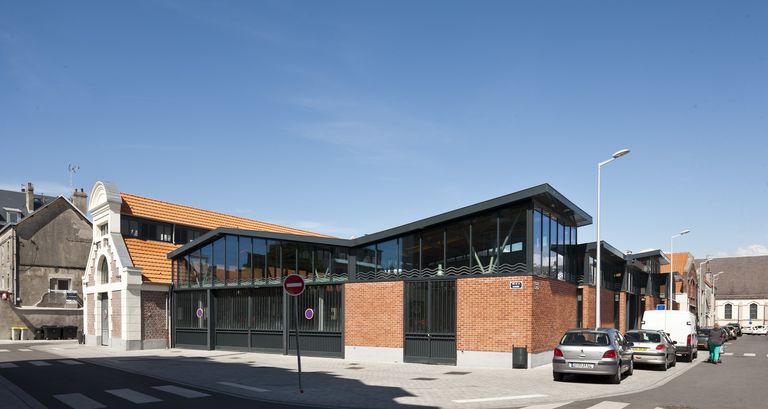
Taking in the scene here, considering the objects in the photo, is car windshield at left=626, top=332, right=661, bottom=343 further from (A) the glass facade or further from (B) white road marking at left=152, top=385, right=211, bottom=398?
(B) white road marking at left=152, top=385, right=211, bottom=398

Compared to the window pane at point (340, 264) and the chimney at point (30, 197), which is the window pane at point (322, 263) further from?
the chimney at point (30, 197)

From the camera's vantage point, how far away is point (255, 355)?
1078 inches

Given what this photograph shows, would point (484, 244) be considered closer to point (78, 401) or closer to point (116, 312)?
point (78, 401)

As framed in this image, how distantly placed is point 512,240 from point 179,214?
22581mm

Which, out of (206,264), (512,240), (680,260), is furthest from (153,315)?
(680,260)

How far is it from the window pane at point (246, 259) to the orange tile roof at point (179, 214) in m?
4.07

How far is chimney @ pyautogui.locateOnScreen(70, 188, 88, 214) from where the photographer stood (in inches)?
2265

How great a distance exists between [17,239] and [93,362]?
31.5 m

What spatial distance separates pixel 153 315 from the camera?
32.7 metres

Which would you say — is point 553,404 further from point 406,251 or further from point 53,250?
point 53,250

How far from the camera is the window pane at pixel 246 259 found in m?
29.1

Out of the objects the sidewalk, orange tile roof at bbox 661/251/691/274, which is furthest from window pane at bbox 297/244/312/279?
orange tile roof at bbox 661/251/691/274

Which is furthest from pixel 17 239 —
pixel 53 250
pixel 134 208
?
pixel 134 208

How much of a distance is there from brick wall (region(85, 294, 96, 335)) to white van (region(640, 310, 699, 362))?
97.5 feet
